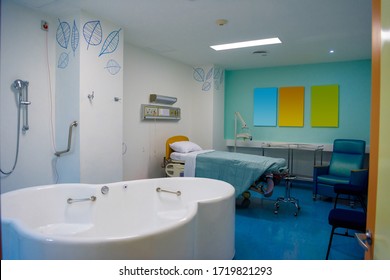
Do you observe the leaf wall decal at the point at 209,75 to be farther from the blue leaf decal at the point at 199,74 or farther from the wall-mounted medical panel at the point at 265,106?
the wall-mounted medical panel at the point at 265,106

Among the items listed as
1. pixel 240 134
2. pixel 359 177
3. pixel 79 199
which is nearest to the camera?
pixel 79 199

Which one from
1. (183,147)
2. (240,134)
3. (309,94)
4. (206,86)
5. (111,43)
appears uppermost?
(111,43)

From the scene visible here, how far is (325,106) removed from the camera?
5.05m

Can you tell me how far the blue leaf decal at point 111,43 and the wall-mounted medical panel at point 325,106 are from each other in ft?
12.2

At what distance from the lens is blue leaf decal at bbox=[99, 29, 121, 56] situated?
Result: 3.12 m

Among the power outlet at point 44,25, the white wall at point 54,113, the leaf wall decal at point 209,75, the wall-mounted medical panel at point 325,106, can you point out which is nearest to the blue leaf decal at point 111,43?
the white wall at point 54,113

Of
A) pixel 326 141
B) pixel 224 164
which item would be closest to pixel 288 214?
pixel 224 164

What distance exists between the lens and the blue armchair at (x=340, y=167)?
4138mm

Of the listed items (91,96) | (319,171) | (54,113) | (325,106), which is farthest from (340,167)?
(54,113)

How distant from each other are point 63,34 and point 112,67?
61 centimetres

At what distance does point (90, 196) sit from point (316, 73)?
15.1ft

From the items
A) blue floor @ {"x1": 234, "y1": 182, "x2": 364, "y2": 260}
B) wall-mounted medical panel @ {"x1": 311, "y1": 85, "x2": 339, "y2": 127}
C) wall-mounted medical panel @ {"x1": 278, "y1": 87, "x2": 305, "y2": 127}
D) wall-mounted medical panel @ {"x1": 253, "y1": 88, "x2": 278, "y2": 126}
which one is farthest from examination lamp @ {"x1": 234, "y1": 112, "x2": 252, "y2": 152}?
blue floor @ {"x1": 234, "y1": 182, "x2": 364, "y2": 260}

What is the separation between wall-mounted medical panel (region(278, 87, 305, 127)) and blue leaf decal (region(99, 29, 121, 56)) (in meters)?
3.45

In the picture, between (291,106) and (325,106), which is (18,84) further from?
(325,106)
